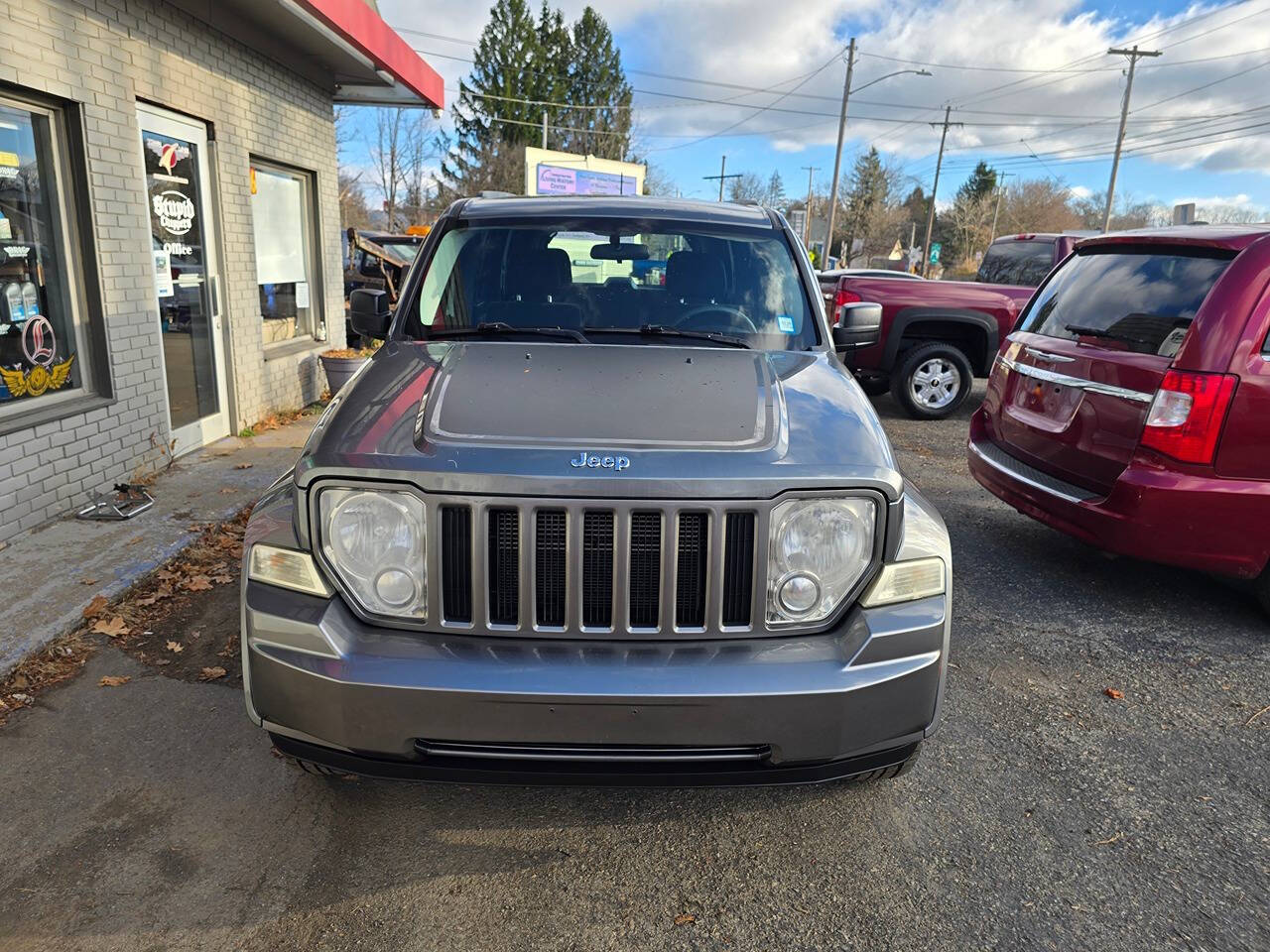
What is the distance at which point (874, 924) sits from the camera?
2.35m

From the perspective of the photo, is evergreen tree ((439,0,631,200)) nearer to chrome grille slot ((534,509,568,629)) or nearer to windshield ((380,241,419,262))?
windshield ((380,241,419,262))

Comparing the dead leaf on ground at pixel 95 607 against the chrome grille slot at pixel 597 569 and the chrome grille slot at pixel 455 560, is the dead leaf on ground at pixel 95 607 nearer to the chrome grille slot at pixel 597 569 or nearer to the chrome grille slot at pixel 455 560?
the chrome grille slot at pixel 455 560

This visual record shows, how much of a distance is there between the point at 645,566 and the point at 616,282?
1.69m

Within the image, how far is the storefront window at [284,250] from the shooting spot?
8.58 meters

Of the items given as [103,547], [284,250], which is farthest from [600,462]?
[284,250]

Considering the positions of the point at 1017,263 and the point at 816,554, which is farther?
the point at 1017,263

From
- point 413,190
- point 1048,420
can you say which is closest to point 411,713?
point 1048,420

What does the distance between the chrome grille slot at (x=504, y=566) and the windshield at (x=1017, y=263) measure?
995 cm

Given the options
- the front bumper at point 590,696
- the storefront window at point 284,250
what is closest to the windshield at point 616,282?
the front bumper at point 590,696

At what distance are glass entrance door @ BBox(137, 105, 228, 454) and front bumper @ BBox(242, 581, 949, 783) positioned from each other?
17.5 ft

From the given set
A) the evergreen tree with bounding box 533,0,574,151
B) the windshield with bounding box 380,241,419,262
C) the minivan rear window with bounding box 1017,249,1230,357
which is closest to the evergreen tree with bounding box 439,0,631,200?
the evergreen tree with bounding box 533,0,574,151

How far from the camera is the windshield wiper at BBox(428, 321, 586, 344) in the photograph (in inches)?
128

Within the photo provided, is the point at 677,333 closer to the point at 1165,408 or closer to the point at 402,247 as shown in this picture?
the point at 1165,408

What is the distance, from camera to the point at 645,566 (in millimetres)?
2277
